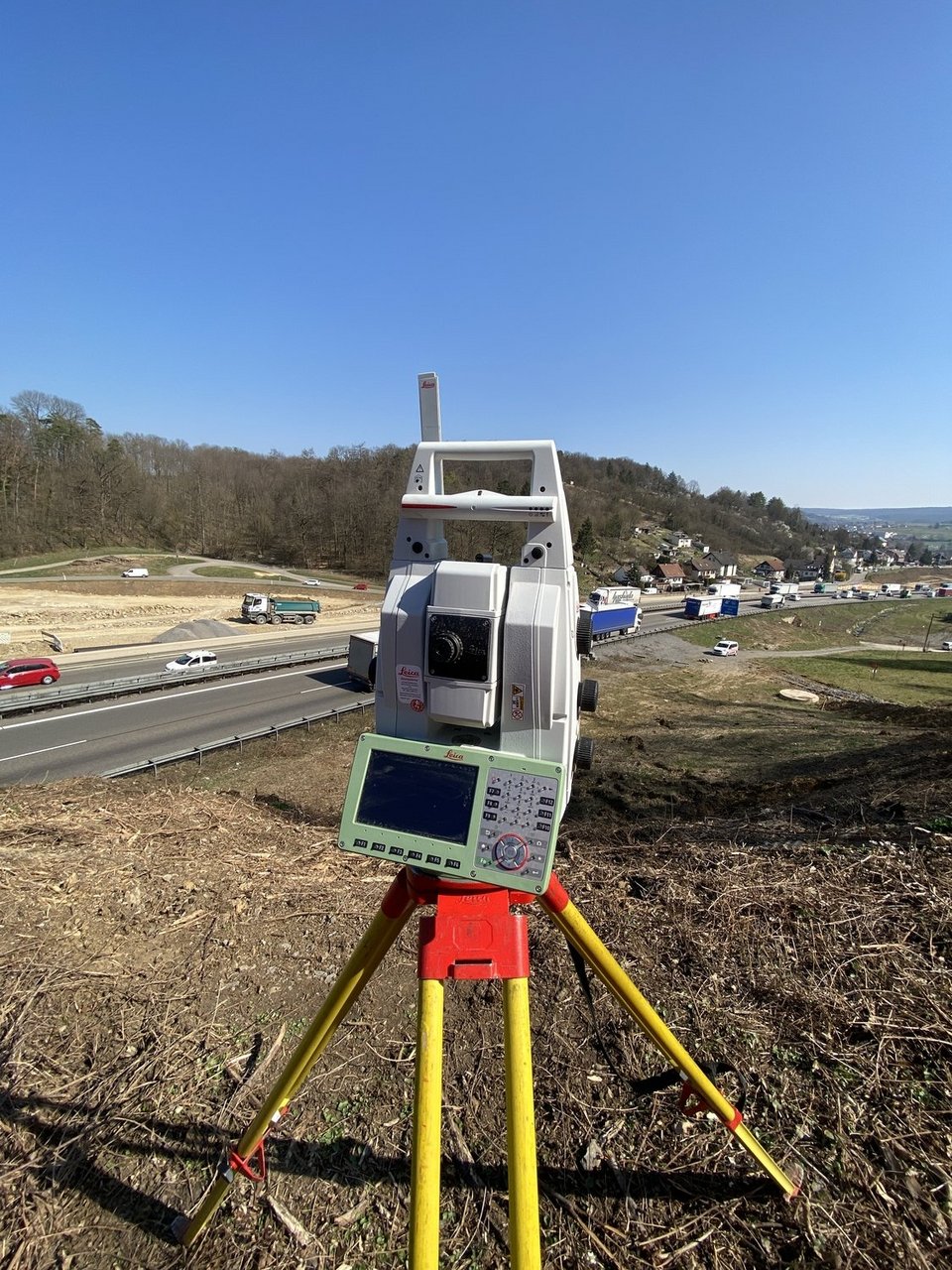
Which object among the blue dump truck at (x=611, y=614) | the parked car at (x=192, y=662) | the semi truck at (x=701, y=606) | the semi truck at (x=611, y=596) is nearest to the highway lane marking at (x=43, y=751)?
the parked car at (x=192, y=662)

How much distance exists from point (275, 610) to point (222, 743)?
26354mm

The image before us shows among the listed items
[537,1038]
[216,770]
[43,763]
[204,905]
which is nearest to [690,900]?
[537,1038]

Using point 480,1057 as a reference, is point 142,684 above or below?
below

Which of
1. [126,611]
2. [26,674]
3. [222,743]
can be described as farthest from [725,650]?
[126,611]

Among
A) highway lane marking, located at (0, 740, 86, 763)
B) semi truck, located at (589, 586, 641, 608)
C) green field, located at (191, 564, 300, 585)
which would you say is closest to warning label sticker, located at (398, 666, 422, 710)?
highway lane marking, located at (0, 740, 86, 763)

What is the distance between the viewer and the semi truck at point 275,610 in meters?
42.2

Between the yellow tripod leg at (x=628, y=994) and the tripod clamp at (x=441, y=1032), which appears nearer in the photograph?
the tripod clamp at (x=441, y=1032)

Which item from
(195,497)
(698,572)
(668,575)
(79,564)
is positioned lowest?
(79,564)

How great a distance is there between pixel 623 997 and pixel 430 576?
2117mm

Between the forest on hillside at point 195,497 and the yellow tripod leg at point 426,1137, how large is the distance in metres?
50.2

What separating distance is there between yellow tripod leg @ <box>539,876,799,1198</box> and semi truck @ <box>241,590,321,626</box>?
43.2 m

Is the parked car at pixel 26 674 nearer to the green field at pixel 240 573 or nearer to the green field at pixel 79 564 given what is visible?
the green field at pixel 79 564

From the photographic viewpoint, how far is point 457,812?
2.13 meters

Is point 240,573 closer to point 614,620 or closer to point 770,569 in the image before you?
point 614,620
